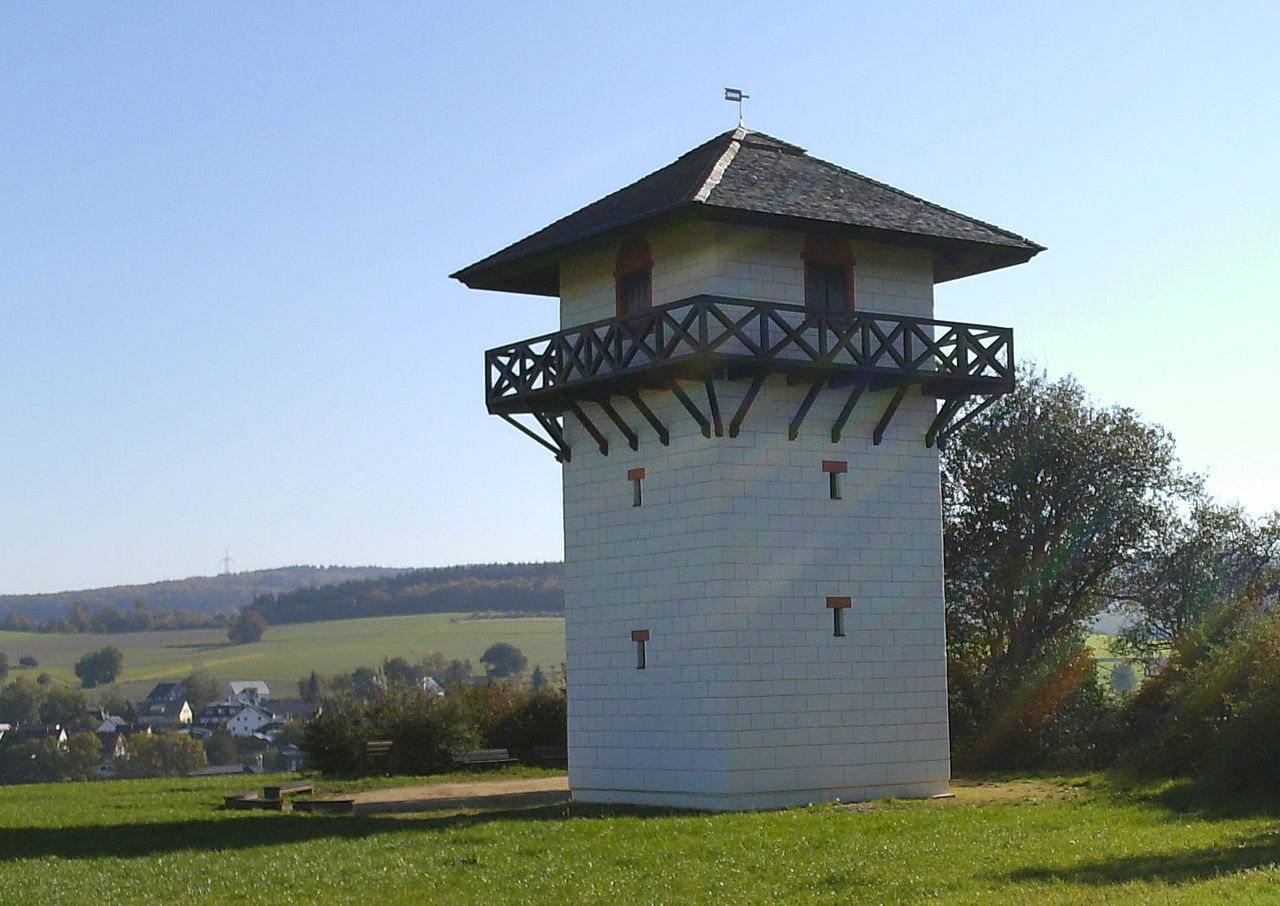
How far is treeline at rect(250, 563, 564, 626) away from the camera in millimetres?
141000

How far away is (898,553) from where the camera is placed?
27.5 m

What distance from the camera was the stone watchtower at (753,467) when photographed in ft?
83.6

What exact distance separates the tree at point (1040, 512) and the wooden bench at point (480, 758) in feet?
35.4

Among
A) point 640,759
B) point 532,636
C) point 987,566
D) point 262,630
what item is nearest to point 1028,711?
point 987,566

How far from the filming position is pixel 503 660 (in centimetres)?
11006

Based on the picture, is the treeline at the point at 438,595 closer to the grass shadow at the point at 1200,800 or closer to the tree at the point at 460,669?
the tree at the point at 460,669

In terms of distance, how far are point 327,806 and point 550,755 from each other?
9.47m

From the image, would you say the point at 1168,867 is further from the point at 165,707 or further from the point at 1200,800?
the point at 165,707

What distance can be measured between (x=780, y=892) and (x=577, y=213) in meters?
15.8

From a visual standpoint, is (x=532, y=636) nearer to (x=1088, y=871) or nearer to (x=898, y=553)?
(x=898, y=553)

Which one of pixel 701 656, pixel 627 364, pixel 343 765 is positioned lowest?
pixel 343 765

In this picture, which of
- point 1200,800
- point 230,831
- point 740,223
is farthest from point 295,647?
point 1200,800

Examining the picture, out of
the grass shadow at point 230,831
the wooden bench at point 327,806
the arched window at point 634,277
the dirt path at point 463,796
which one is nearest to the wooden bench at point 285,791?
the wooden bench at point 327,806

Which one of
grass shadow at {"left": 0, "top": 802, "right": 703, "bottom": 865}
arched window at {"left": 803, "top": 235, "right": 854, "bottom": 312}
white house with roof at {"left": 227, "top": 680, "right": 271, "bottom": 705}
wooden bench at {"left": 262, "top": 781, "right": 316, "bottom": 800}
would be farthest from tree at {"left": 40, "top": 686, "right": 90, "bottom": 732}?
arched window at {"left": 803, "top": 235, "right": 854, "bottom": 312}
